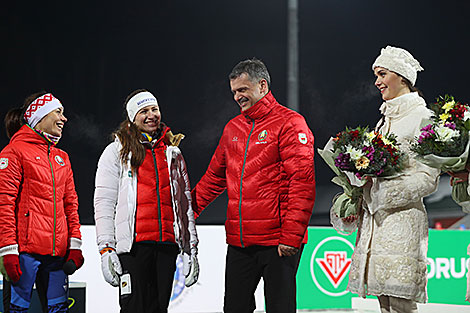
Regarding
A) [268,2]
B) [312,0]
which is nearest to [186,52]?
[268,2]

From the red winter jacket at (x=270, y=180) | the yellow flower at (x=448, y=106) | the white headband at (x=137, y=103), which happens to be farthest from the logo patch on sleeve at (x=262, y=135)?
the yellow flower at (x=448, y=106)

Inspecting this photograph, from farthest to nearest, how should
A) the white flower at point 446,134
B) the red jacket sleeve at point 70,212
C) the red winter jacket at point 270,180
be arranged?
the red jacket sleeve at point 70,212
the red winter jacket at point 270,180
the white flower at point 446,134

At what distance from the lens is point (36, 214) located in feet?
10.1

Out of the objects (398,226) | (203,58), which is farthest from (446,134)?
(203,58)

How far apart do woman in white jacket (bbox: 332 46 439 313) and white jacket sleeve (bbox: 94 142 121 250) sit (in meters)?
1.14

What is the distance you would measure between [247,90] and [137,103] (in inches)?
22.0

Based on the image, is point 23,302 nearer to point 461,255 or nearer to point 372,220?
point 372,220

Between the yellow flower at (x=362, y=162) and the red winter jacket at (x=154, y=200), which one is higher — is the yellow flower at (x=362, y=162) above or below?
above

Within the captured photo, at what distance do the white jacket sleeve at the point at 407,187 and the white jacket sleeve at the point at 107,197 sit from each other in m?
1.21

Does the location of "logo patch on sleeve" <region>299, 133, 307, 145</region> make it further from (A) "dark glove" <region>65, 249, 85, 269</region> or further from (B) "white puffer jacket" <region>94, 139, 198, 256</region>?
(A) "dark glove" <region>65, 249, 85, 269</region>

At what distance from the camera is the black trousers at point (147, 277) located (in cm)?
280

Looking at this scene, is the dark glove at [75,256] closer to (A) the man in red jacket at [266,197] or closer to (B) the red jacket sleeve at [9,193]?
(B) the red jacket sleeve at [9,193]

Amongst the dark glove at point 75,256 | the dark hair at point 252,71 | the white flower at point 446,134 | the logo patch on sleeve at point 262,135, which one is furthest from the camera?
the dark glove at point 75,256

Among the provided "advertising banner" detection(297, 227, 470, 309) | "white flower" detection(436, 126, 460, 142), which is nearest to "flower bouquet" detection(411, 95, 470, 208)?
"white flower" detection(436, 126, 460, 142)
